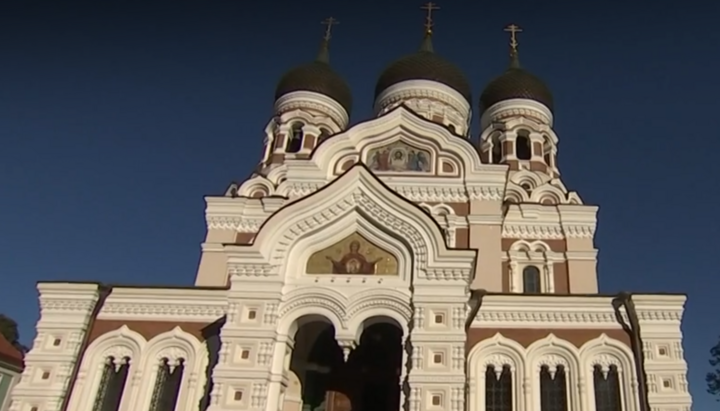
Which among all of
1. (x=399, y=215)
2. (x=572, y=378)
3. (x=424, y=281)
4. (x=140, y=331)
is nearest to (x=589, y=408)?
(x=572, y=378)

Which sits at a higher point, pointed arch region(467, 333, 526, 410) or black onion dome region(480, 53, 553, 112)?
black onion dome region(480, 53, 553, 112)

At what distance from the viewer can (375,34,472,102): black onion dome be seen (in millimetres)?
18670

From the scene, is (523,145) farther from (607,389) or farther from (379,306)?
(379,306)

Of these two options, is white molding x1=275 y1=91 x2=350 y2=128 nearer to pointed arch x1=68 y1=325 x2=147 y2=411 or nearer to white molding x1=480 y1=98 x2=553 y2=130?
white molding x1=480 y1=98 x2=553 y2=130

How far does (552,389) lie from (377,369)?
2929 mm

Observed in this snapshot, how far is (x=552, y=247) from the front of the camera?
14.7 metres

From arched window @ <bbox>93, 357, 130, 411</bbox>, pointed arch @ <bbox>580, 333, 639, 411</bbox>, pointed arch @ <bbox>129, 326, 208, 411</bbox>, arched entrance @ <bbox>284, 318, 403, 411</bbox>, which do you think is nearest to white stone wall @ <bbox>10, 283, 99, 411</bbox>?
arched window @ <bbox>93, 357, 130, 411</bbox>

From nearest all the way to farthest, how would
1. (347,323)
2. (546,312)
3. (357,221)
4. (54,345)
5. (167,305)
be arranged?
(347,323), (546,312), (357,221), (54,345), (167,305)

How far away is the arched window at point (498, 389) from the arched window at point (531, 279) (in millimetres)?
4851

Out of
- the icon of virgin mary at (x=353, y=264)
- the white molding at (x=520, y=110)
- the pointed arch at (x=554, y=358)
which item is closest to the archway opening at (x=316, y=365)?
the icon of virgin mary at (x=353, y=264)

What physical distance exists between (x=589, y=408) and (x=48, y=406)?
7728 millimetres

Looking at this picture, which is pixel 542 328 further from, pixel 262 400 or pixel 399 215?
pixel 262 400

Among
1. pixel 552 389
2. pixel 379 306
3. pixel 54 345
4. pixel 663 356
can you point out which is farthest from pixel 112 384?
pixel 663 356

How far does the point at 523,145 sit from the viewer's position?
1861 cm
